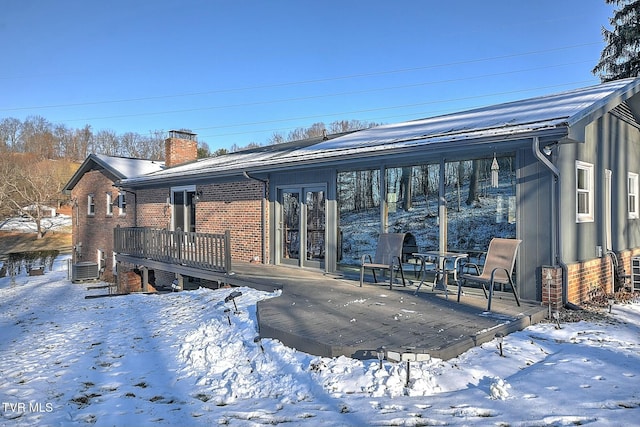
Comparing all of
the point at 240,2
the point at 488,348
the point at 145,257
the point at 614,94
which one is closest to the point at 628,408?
the point at 488,348

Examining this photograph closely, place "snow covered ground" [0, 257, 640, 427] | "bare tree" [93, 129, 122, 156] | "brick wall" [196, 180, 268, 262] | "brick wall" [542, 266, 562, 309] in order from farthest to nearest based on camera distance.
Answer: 1. "bare tree" [93, 129, 122, 156]
2. "brick wall" [196, 180, 268, 262]
3. "brick wall" [542, 266, 562, 309]
4. "snow covered ground" [0, 257, 640, 427]

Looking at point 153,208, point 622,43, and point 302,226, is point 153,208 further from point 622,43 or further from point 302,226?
point 622,43

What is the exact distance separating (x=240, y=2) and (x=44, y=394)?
16414 millimetres

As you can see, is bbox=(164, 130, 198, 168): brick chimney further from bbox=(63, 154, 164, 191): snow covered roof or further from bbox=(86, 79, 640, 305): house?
bbox=(86, 79, 640, 305): house

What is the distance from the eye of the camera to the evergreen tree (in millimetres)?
17881

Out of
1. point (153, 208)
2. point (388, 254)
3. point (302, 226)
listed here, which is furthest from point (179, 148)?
point (388, 254)

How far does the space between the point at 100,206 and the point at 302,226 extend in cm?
1331

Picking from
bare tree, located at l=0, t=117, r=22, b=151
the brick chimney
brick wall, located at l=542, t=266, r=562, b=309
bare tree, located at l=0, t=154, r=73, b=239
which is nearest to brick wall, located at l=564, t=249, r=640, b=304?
brick wall, located at l=542, t=266, r=562, b=309

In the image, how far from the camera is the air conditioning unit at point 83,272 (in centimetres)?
1825

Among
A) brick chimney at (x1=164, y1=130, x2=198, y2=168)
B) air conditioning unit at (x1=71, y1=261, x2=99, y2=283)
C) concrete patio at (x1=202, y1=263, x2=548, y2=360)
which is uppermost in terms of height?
brick chimney at (x1=164, y1=130, x2=198, y2=168)

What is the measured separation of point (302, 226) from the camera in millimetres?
10148

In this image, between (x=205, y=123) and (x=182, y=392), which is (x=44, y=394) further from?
(x=205, y=123)

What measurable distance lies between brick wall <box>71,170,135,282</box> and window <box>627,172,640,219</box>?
15.6 meters

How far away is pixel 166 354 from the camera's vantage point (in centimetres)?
515
